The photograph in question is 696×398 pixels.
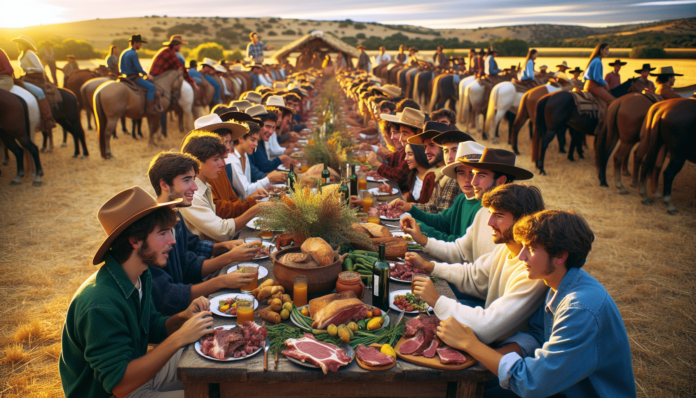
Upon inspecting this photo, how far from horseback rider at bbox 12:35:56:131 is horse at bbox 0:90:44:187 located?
1.78ft

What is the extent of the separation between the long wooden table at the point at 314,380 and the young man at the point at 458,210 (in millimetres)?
1540

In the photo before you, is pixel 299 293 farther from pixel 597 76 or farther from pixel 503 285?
pixel 597 76

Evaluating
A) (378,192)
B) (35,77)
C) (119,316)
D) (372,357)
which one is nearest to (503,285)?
→ (372,357)

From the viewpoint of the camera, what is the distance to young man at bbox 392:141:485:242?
11.6 ft

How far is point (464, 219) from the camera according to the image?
369 cm

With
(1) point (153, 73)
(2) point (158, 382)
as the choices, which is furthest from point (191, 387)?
(1) point (153, 73)

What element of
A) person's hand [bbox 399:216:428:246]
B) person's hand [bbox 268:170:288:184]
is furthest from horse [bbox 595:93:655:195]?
person's hand [bbox 399:216:428:246]

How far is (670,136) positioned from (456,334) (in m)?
7.27

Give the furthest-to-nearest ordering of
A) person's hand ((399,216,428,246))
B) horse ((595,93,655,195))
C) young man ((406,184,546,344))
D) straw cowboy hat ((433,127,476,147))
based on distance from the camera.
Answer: horse ((595,93,655,195)) → straw cowboy hat ((433,127,476,147)) → person's hand ((399,216,428,246)) → young man ((406,184,546,344))

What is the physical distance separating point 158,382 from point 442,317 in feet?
5.13

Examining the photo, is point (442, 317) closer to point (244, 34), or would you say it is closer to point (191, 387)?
point (191, 387)

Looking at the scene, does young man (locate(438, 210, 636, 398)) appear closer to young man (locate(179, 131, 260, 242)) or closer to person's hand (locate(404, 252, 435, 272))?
person's hand (locate(404, 252, 435, 272))

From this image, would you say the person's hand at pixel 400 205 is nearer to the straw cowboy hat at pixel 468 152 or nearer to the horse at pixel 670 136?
the straw cowboy hat at pixel 468 152

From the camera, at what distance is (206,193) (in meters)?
3.86
